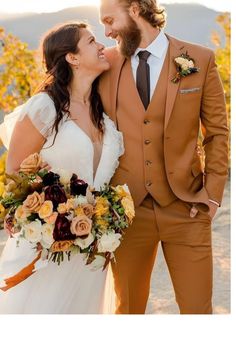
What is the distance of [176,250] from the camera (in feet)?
10.2

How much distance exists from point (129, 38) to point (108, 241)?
0.99 m

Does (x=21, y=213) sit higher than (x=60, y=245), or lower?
higher

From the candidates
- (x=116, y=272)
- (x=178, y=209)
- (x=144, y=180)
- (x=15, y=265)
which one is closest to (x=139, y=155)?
(x=144, y=180)

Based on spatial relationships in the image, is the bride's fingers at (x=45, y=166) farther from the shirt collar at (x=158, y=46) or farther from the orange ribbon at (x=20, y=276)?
the shirt collar at (x=158, y=46)

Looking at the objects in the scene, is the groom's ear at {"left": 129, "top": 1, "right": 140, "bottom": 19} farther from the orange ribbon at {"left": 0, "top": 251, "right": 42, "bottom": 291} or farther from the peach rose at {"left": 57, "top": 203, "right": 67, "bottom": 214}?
the orange ribbon at {"left": 0, "top": 251, "right": 42, "bottom": 291}

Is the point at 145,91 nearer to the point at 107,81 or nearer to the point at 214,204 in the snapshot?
the point at 107,81

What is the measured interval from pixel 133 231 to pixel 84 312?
1.83 feet

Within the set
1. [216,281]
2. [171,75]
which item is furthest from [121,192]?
[216,281]

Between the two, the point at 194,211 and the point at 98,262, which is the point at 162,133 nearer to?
the point at 194,211

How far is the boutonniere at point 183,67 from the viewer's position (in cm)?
302

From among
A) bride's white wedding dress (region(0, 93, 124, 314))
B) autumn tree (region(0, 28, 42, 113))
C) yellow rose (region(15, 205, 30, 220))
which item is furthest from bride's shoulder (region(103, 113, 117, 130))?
autumn tree (region(0, 28, 42, 113))

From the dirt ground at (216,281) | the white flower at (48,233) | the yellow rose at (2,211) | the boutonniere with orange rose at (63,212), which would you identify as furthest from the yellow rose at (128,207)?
the dirt ground at (216,281)

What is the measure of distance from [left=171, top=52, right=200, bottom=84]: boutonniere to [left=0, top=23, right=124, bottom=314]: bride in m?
0.35

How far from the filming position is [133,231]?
3105 millimetres
